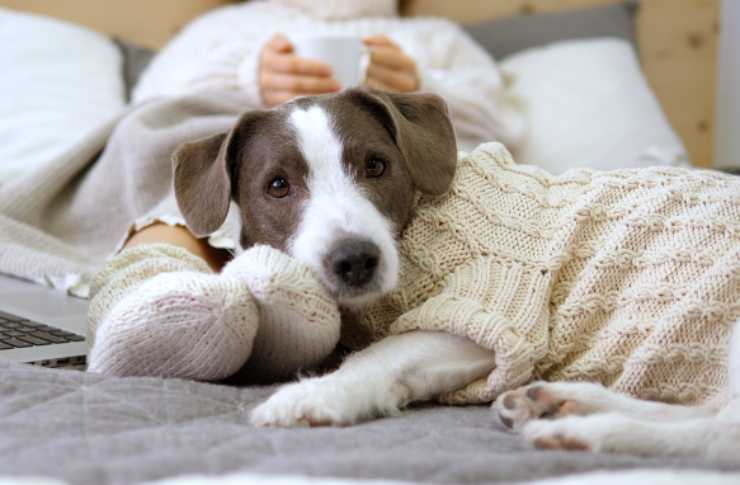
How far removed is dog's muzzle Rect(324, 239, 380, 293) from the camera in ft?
4.08

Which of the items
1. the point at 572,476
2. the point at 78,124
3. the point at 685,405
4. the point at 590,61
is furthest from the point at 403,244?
the point at 590,61

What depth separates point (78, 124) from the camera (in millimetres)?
2807

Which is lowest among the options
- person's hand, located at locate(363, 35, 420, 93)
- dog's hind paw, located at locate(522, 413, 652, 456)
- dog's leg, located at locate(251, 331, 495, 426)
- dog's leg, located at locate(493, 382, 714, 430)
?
dog's leg, located at locate(251, 331, 495, 426)

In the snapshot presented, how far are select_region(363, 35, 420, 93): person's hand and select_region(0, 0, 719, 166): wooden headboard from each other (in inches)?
61.2

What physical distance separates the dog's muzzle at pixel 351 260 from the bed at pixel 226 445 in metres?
0.21

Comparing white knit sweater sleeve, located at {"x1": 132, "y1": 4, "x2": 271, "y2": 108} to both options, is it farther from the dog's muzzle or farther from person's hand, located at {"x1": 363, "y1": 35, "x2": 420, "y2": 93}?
the dog's muzzle

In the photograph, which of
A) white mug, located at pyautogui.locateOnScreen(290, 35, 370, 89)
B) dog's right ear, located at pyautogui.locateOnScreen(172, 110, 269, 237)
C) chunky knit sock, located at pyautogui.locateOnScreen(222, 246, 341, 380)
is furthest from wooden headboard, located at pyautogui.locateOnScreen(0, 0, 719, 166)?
chunky knit sock, located at pyautogui.locateOnScreen(222, 246, 341, 380)

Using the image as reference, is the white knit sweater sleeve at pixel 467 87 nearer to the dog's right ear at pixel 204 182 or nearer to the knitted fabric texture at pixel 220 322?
the dog's right ear at pixel 204 182

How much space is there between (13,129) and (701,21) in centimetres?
304

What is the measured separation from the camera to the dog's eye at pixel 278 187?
1425 millimetres

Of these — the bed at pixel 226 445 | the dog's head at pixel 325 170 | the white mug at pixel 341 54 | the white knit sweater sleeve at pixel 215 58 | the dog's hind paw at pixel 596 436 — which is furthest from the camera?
the white knit sweater sleeve at pixel 215 58

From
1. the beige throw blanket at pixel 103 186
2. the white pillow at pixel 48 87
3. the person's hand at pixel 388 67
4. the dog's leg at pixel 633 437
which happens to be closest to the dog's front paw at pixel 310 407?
the dog's leg at pixel 633 437

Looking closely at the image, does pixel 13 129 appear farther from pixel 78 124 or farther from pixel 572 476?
pixel 572 476

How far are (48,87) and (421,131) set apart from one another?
1.91 metres
